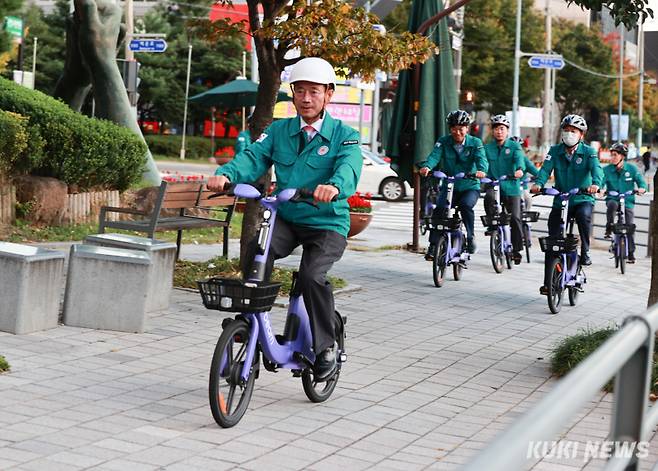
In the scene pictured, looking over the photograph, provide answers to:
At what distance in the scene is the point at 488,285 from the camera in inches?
541

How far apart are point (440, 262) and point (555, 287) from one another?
186cm

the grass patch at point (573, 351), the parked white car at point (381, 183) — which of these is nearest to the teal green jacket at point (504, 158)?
the grass patch at point (573, 351)

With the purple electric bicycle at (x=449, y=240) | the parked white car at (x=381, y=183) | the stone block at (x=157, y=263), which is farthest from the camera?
the parked white car at (x=381, y=183)

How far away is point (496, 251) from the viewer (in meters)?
15.1

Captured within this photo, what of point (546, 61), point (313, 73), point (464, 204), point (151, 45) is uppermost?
point (546, 61)

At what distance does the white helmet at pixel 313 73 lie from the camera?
6398 millimetres

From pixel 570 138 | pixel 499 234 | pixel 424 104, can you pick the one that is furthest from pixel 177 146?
pixel 570 138

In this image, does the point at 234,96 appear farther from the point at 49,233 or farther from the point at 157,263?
the point at 157,263

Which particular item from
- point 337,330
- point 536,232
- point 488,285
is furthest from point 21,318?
point 536,232

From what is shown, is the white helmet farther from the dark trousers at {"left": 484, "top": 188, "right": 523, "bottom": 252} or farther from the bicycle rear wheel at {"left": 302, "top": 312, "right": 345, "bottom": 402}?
the dark trousers at {"left": 484, "top": 188, "right": 523, "bottom": 252}

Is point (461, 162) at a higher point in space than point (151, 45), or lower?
lower

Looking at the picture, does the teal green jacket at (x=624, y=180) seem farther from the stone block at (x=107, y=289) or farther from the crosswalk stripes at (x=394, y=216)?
the stone block at (x=107, y=289)

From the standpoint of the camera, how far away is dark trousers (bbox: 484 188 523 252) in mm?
15891

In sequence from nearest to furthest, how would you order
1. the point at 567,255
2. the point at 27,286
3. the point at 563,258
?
the point at 27,286 → the point at 563,258 → the point at 567,255
